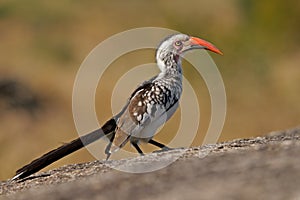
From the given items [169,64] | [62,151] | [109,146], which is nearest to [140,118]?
[109,146]

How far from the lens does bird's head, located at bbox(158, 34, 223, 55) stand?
39.8 ft

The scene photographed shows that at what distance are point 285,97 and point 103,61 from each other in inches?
290

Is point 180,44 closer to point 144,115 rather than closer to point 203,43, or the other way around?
point 203,43

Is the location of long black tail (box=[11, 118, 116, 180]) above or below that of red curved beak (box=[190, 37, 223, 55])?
below

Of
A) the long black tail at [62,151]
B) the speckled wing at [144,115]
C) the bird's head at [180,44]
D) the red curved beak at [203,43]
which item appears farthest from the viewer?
the bird's head at [180,44]

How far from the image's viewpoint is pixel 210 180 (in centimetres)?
686

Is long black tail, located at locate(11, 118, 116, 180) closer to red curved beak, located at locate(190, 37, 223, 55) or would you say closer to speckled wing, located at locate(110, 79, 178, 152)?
speckled wing, located at locate(110, 79, 178, 152)

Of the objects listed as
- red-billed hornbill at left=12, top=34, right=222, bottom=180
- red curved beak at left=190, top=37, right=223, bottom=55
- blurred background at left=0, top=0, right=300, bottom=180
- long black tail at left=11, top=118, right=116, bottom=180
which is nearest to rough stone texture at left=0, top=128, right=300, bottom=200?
long black tail at left=11, top=118, right=116, bottom=180

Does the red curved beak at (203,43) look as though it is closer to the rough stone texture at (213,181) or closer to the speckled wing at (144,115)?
the speckled wing at (144,115)

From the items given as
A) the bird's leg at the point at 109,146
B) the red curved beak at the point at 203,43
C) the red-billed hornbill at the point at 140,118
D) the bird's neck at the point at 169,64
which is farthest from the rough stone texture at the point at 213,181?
the red curved beak at the point at 203,43

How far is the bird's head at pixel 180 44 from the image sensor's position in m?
12.1

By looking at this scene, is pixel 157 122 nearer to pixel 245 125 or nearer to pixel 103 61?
pixel 245 125

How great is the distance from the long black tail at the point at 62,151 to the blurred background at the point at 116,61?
924 centimetres

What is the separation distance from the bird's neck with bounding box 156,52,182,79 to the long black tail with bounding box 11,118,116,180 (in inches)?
48.4
